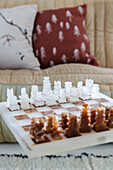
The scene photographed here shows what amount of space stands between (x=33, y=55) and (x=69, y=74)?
44cm

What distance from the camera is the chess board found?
1.00 m

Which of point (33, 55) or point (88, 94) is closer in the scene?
point (88, 94)

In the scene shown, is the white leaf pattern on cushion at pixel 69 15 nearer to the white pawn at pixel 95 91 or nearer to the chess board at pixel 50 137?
the white pawn at pixel 95 91

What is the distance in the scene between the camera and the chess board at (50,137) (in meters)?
1.00

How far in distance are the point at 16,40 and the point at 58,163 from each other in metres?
1.06

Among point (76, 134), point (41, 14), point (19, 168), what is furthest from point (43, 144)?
point (41, 14)

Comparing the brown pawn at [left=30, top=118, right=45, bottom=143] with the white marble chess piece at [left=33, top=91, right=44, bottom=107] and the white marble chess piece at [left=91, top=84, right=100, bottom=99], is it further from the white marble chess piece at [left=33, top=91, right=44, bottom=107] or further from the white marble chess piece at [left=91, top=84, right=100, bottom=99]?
the white marble chess piece at [left=91, top=84, right=100, bottom=99]

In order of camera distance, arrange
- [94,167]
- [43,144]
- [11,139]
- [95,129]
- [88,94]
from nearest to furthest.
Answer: [43,144]
[95,129]
[88,94]
[94,167]
[11,139]

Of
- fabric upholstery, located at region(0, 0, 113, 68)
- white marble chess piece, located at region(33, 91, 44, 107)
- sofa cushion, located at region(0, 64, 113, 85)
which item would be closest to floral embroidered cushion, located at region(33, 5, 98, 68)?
fabric upholstery, located at region(0, 0, 113, 68)

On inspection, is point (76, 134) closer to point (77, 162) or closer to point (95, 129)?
point (95, 129)

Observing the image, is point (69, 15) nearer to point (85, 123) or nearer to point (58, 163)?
point (58, 163)

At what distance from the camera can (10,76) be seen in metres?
2.01

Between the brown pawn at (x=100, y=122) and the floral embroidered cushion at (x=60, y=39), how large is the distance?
1241 millimetres

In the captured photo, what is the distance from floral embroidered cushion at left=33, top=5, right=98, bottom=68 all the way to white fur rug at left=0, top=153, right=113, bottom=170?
0.86 meters
